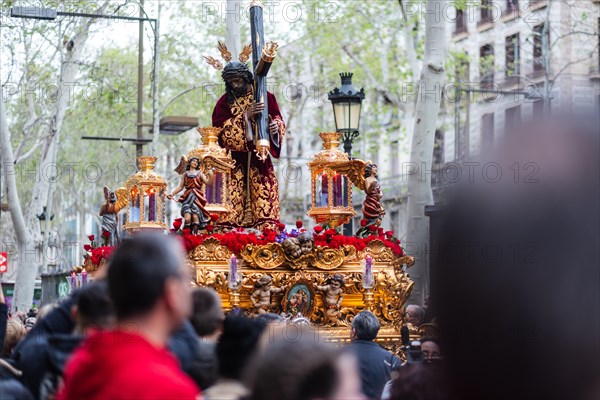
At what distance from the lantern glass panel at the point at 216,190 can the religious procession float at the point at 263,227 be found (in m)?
0.01

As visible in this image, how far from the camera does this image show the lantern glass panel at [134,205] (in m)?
13.6

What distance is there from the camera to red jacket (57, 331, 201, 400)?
10.7 feet

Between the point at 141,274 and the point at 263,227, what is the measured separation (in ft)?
31.9

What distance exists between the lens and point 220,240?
12.0 meters

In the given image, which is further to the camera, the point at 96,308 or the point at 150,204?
the point at 150,204

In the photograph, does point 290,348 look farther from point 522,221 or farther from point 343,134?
point 343,134

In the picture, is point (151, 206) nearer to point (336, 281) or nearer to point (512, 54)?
point (336, 281)

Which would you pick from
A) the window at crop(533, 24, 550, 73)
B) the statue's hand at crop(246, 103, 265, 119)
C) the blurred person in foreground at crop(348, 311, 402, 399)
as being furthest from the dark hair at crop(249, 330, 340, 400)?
the window at crop(533, 24, 550, 73)

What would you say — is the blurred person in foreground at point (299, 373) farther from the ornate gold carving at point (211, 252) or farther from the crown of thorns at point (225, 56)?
the crown of thorns at point (225, 56)

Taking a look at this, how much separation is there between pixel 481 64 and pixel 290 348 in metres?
34.2

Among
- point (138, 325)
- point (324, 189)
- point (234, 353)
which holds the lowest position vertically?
point (234, 353)

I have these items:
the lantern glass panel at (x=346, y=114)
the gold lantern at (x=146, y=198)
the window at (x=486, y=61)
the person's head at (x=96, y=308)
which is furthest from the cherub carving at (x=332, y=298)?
the window at (x=486, y=61)

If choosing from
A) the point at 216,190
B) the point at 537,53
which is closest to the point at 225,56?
the point at 216,190

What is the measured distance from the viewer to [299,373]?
10.8 feet
